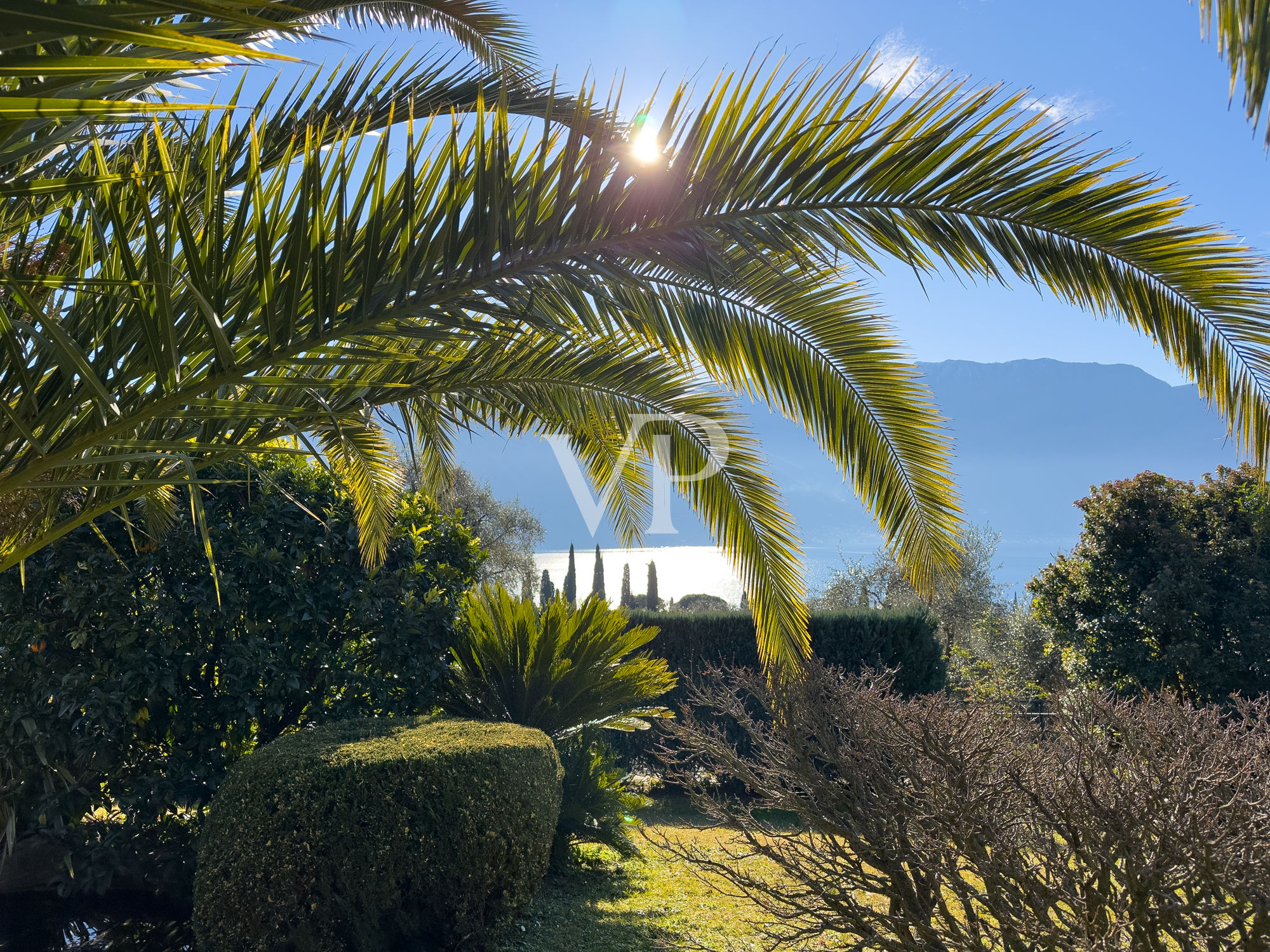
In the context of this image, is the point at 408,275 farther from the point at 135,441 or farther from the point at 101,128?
the point at 101,128

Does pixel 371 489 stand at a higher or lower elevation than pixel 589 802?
higher

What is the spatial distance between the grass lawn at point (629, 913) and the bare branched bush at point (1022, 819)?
3.48ft

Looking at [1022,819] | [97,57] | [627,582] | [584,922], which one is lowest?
[584,922]

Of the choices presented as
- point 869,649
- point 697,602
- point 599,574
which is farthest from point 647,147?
point 599,574

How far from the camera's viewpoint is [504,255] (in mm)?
2951

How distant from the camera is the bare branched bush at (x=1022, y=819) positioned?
2.55 m

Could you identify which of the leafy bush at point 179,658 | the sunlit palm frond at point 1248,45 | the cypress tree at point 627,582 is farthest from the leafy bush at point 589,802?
the cypress tree at point 627,582

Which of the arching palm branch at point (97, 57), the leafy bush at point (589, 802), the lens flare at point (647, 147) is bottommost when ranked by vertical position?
the leafy bush at point (589, 802)

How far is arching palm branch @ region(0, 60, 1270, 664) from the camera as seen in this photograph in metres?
2.39

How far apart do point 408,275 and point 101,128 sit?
147cm

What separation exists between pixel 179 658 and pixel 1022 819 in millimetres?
5068

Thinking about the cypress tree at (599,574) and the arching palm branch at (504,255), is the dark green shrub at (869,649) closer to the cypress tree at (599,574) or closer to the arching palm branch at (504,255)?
the arching palm branch at (504,255)

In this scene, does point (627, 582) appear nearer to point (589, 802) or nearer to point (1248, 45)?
point (589, 802)

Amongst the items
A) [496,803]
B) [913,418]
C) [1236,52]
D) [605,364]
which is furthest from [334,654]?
[1236,52]
